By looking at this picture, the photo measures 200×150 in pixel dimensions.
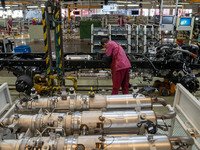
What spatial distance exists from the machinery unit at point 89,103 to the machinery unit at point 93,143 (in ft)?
1.82

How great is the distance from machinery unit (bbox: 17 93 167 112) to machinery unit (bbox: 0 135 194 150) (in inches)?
21.8

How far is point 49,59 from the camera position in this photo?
397cm

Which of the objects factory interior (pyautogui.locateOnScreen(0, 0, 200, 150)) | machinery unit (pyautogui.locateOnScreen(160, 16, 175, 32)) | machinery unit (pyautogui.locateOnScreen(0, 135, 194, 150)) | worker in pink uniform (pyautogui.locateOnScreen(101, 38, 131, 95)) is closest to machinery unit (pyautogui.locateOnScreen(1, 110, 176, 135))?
factory interior (pyautogui.locateOnScreen(0, 0, 200, 150))

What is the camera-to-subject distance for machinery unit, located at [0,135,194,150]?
146 cm

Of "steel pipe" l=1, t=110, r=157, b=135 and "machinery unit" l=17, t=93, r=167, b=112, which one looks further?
"machinery unit" l=17, t=93, r=167, b=112

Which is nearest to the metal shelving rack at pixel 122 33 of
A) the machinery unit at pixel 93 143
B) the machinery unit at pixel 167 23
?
the machinery unit at pixel 167 23

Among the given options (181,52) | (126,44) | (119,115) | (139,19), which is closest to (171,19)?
(126,44)

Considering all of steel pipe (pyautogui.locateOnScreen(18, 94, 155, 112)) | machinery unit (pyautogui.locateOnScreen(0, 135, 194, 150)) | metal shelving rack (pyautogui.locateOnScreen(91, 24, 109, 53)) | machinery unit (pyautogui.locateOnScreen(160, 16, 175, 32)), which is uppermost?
machinery unit (pyautogui.locateOnScreen(160, 16, 175, 32))

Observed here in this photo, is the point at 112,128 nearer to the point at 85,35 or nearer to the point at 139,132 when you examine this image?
the point at 139,132

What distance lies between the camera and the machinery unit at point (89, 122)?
1.78 metres

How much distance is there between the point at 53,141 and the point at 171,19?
7318 mm

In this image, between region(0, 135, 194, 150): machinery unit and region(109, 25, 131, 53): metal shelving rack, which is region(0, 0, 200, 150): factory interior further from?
region(109, 25, 131, 53): metal shelving rack

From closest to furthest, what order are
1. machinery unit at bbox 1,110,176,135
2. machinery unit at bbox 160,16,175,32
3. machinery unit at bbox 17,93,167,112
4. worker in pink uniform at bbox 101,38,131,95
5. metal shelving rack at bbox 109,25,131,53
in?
machinery unit at bbox 1,110,176,135
machinery unit at bbox 17,93,167,112
worker in pink uniform at bbox 101,38,131,95
metal shelving rack at bbox 109,25,131,53
machinery unit at bbox 160,16,175,32

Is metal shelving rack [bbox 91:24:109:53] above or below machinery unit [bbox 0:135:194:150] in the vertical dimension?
above
